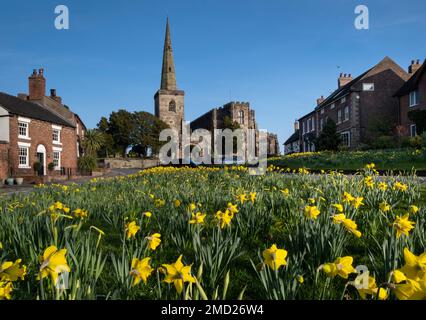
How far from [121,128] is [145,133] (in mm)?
4784

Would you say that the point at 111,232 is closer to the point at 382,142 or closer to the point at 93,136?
the point at 382,142

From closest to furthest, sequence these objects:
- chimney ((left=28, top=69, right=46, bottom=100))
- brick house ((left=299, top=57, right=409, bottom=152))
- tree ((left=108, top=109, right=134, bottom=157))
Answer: brick house ((left=299, top=57, right=409, bottom=152)), chimney ((left=28, top=69, right=46, bottom=100)), tree ((left=108, top=109, right=134, bottom=157))

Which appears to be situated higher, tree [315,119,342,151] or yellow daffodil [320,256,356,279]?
tree [315,119,342,151]

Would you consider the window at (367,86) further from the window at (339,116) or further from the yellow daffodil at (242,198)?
the yellow daffodil at (242,198)

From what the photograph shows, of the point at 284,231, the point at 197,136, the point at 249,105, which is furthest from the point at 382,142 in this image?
the point at 197,136

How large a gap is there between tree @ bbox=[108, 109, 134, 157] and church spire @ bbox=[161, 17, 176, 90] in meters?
12.3

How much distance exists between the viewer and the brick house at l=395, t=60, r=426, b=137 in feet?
94.3

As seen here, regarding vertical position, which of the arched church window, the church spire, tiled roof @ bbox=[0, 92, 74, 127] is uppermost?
the church spire

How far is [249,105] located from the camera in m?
65.6

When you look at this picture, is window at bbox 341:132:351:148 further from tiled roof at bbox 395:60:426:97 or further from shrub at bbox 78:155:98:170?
shrub at bbox 78:155:98:170

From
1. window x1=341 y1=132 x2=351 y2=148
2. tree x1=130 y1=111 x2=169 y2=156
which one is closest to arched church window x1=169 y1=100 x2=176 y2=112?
tree x1=130 y1=111 x2=169 y2=156

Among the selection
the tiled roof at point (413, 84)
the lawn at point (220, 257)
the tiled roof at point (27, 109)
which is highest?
the tiled roof at point (413, 84)

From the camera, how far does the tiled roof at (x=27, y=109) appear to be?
2802cm

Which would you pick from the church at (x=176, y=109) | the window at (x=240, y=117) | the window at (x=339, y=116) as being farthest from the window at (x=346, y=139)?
the window at (x=240, y=117)
